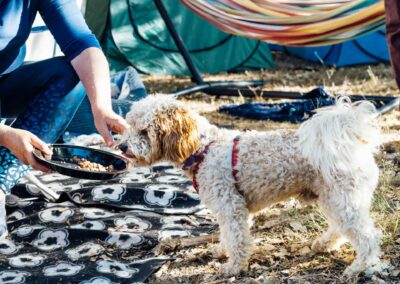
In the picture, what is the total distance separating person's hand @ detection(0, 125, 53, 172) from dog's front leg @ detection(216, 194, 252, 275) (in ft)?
2.50

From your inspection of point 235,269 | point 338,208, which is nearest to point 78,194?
point 235,269

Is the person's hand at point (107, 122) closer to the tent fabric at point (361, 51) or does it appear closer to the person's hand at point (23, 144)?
the person's hand at point (23, 144)

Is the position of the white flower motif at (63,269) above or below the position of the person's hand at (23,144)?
below

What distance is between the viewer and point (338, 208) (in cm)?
274

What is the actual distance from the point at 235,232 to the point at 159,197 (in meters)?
1.00

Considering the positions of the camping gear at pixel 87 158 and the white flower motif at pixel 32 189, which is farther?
the white flower motif at pixel 32 189

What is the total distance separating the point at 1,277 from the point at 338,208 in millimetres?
1438

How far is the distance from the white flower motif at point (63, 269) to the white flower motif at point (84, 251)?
0.29 feet

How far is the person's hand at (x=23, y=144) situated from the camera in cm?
276

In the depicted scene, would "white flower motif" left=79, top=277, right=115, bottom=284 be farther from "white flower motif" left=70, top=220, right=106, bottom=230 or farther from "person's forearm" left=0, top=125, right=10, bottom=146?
"person's forearm" left=0, top=125, right=10, bottom=146

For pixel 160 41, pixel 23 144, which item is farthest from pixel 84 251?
pixel 160 41

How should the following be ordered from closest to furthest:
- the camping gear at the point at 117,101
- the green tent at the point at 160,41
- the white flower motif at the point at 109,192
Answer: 1. the white flower motif at the point at 109,192
2. the camping gear at the point at 117,101
3. the green tent at the point at 160,41

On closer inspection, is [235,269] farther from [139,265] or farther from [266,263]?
[139,265]

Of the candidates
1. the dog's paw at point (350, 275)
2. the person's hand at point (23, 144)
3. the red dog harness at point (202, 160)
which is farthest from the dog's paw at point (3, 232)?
the dog's paw at point (350, 275)
